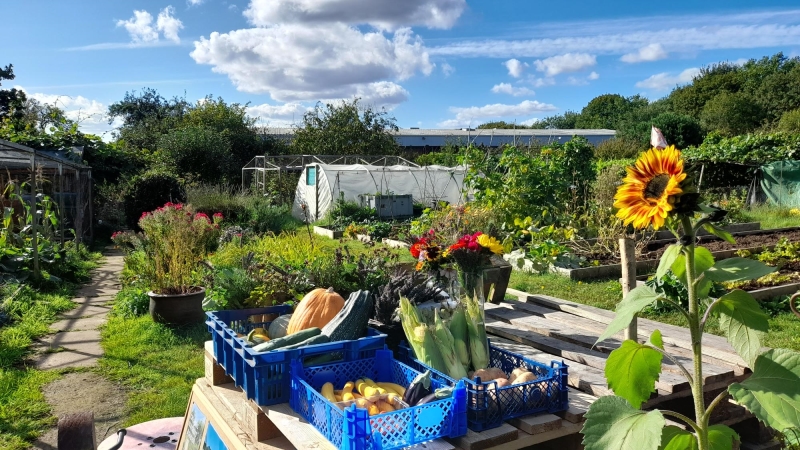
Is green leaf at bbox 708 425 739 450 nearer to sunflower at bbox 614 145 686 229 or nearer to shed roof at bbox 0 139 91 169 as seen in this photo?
sunflower at bbox 614 145 686 229

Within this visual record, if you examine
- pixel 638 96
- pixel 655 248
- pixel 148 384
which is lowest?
pixel 148 384

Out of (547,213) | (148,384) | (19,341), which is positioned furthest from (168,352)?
(547,213)

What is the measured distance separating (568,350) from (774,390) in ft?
6.98

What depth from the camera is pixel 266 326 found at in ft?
10.7

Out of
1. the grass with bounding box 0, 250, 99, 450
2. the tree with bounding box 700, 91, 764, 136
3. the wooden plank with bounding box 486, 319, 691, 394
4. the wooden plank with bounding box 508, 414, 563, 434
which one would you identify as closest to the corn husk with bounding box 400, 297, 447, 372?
the wooden plank with bounding box 508, 414, 563, 434

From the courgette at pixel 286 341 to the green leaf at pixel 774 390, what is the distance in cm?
172

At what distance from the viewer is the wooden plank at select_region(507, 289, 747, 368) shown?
321 cm

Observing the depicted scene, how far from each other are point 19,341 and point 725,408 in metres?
6.30

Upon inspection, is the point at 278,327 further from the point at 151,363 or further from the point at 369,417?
the point at 151,363

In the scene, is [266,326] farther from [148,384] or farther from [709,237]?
[709,237]

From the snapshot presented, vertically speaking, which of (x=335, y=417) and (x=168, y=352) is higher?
(x=335, y=417)

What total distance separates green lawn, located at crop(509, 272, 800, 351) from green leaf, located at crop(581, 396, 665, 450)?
13.4 ft

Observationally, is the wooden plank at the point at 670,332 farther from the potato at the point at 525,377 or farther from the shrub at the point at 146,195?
the shrub at the point at 146,195

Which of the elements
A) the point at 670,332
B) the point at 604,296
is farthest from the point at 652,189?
the point at 604,296
